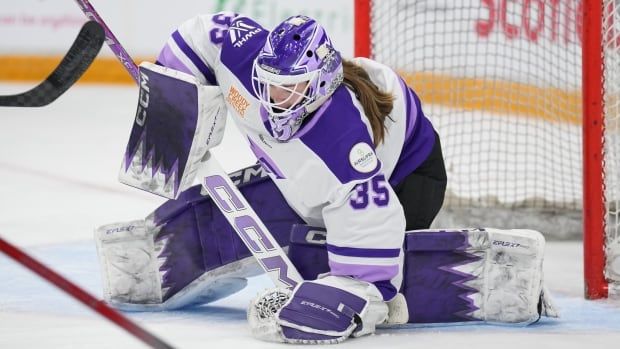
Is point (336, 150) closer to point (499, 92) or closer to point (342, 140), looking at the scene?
point (342, 140)

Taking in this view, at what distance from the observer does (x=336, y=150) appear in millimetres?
2688

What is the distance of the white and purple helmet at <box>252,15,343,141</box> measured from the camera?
2645 millimetres

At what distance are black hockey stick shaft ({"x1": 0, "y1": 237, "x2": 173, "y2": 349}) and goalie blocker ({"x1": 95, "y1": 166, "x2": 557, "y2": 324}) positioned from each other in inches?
38.4

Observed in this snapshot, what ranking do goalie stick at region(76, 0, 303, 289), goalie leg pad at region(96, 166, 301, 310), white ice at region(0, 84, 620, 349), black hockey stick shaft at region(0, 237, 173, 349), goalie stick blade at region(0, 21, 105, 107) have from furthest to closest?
1. goalie leg pad at region(96, 166, 301, 310)
2. goalie stick at region(76, 0, 303, 289)
3. white ice at region(0, 84, 620, 349)
4. goalie stick blade at region(0, 21, 105, 107)
5. black hockey stick shaft at region(0, 237, 173, 349)

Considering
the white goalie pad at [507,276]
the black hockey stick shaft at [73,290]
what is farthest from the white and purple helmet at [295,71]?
the black hockey stick shaft at [73,290]

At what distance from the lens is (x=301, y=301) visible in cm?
269

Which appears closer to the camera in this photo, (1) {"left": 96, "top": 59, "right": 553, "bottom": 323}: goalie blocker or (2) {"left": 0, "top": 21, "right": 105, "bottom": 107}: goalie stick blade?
(2) {"left": 0, "top": 21, "right": 105, "bottom": 107}: goalie stick blade

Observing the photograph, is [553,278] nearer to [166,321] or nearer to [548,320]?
[548,320]

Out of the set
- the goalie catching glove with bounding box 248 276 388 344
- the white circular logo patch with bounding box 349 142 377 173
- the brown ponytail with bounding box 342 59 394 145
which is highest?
the brown ponytail with bounding box 342 59 394 145

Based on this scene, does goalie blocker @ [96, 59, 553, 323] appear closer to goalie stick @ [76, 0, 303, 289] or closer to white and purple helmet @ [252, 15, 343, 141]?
goalie stick @ [76, 0, 303, 289]

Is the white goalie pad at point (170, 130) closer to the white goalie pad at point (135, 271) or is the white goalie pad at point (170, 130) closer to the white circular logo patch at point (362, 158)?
the white goalie pad at point (135, 271)

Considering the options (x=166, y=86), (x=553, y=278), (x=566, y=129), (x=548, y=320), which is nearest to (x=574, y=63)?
(x=566, y=129)

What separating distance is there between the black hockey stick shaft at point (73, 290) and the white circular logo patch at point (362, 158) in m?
0.81

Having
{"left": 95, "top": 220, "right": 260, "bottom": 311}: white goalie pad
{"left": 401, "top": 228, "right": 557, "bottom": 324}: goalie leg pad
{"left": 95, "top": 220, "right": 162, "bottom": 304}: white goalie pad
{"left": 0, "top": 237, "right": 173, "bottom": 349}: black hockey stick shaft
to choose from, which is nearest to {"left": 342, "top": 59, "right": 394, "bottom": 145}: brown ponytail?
{"left": 401, "top": 228, "right": 557, "bottom": 324}: goalie leg pad
